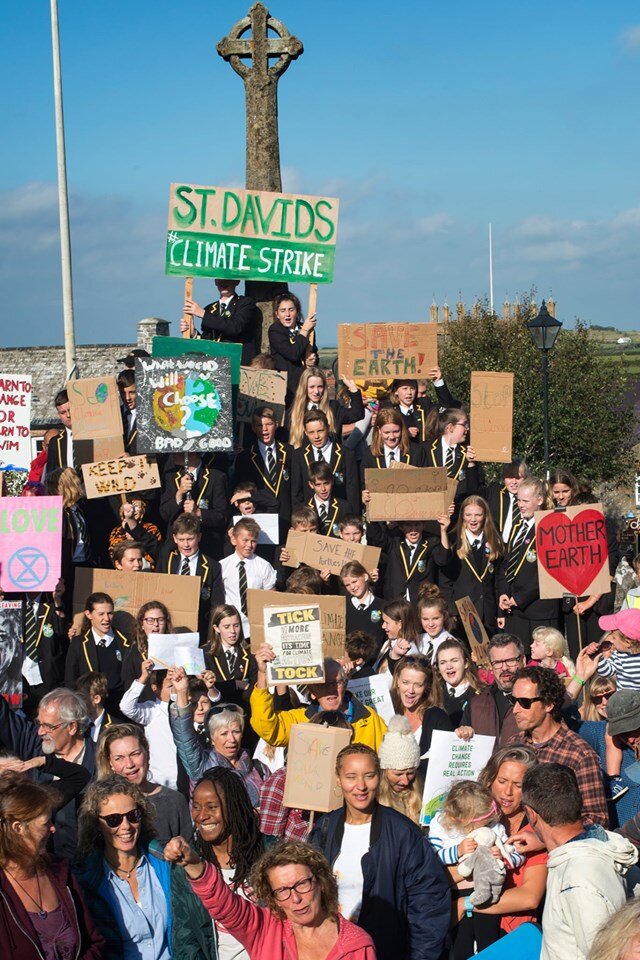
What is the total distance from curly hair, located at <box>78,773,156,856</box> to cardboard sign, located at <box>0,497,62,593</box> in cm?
461

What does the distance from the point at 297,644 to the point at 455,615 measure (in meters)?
2.70

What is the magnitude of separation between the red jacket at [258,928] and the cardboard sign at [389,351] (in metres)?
7.97

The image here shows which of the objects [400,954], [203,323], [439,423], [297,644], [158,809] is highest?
[203,323]

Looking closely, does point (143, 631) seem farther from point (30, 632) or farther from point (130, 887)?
point (130, 887)

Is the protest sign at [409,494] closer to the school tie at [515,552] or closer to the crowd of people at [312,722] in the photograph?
the crowd of people at [312,722]

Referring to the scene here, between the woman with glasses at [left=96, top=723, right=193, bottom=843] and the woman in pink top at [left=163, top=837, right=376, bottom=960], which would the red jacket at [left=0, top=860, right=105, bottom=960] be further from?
the woman with glasses at [left=96, top=723, right=193, bottom=843]

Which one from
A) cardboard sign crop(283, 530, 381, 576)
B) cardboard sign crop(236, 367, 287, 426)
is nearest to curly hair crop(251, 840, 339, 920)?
cardboard sign crop(283, 530, 381, 576)

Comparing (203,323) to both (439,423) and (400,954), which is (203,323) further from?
(400,954)

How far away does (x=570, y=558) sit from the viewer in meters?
9.69

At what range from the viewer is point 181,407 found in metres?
10.7

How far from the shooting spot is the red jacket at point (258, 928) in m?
4.38

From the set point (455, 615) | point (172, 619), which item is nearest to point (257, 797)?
point (172, 619)

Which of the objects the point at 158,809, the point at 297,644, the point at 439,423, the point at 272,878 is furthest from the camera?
the point at 439,423

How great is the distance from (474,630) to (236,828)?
14.6 ft
